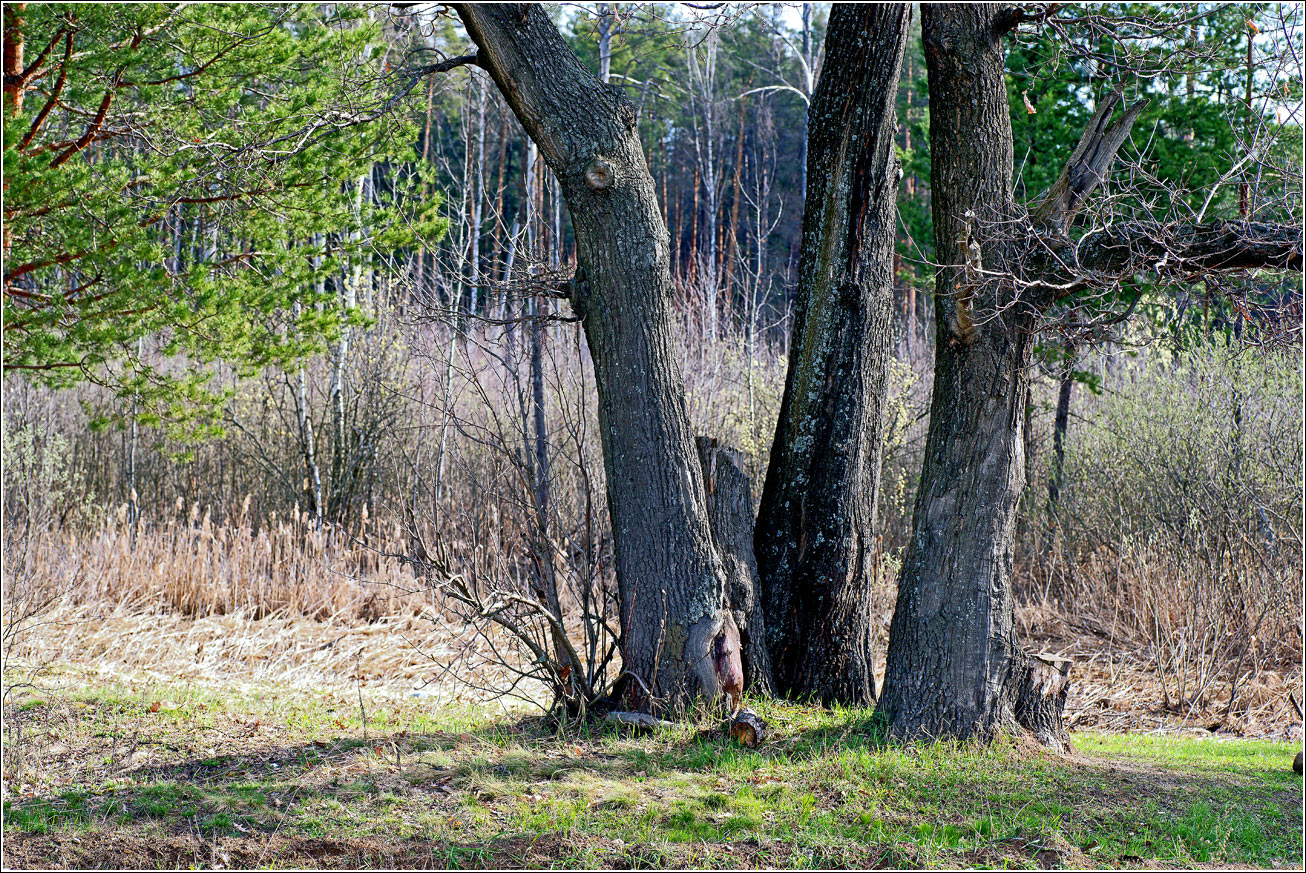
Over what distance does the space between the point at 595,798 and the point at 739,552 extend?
1689 mm

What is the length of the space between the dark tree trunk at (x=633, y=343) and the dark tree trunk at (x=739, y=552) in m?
0.30

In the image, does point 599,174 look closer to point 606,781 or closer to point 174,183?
point 606,781

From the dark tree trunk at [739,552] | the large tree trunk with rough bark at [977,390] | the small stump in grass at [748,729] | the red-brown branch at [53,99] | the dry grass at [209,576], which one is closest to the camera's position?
the large tree trunk with rough bark at [977,390]

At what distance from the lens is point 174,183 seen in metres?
6.81

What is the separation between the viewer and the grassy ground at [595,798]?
3.56 m

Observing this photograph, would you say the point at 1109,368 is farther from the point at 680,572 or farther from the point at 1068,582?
the point at 680,572

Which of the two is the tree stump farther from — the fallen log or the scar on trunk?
the fallen log

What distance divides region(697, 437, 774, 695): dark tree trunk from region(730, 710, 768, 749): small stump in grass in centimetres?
51

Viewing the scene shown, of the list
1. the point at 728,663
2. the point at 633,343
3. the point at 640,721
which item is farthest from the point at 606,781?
the point at 633,343

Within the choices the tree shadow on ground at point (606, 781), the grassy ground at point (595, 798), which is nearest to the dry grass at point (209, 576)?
the grassy ground at point (595, 798)

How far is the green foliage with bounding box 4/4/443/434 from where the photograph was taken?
21.0 ft

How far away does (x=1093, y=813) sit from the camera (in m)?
3.87

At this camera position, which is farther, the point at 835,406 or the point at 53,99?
the point at 53,99

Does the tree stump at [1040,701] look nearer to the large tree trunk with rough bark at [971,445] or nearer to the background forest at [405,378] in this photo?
the large tree trunk with rough bark at [971,445]
